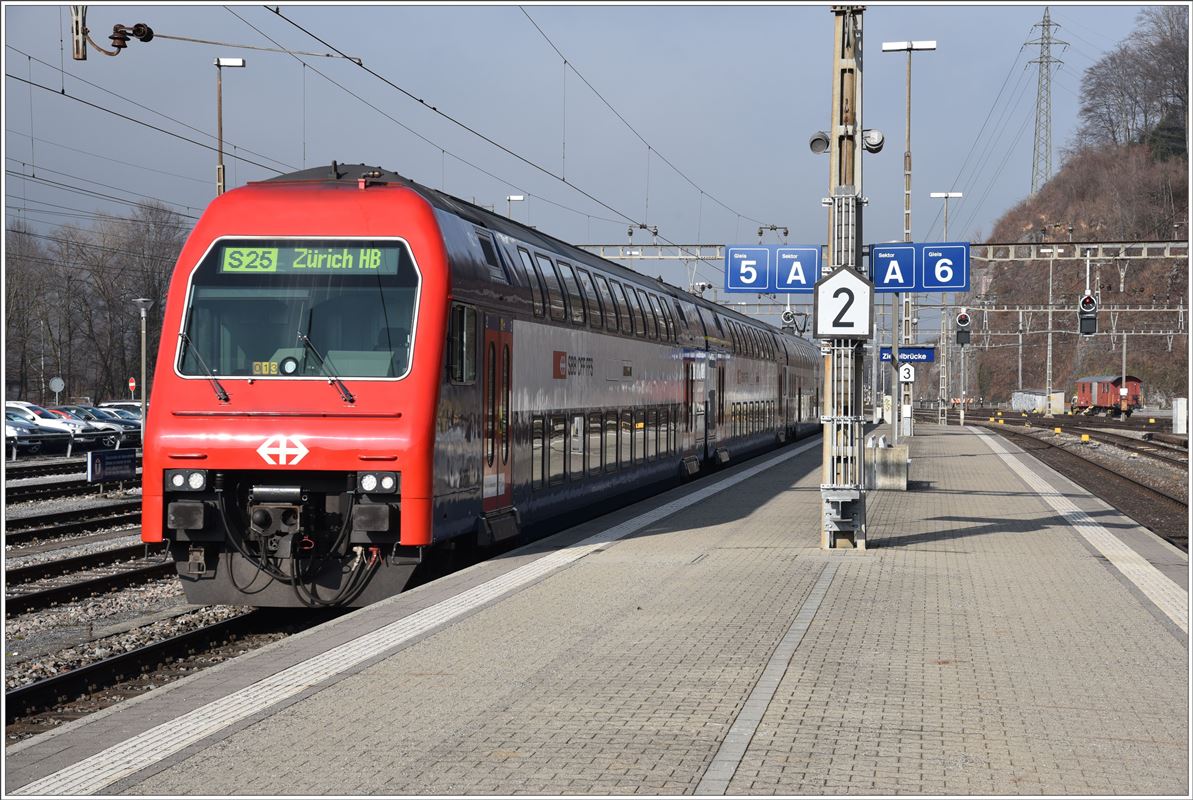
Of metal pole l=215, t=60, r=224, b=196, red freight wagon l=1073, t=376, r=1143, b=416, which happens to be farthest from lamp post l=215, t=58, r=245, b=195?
red freight wagon l=1073, t=376, r=1143, b=416

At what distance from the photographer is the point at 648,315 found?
21.6m

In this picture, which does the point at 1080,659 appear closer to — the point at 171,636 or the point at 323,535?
the point at 323,535

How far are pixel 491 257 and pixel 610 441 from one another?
19.2ft

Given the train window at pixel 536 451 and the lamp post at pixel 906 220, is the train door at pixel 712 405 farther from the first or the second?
the train window at pixel 536 451

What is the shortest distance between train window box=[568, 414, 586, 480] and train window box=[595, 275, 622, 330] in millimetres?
1902

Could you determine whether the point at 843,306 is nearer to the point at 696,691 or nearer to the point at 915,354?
the point at 696,691

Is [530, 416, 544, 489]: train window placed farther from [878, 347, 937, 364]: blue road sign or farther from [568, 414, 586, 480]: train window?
[878, 347, 937, 364]: blue road sign

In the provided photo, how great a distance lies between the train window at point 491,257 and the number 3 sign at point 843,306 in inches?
131

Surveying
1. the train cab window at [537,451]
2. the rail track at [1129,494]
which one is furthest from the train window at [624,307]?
the rail track at [1129,494]

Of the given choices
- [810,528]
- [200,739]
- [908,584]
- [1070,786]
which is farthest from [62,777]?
[810,528]

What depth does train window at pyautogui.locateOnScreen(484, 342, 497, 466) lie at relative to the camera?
1312cm

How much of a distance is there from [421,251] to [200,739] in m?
5.77

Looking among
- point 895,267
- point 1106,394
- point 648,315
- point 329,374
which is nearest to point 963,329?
point 895,267

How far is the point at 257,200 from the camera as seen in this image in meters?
12.0
